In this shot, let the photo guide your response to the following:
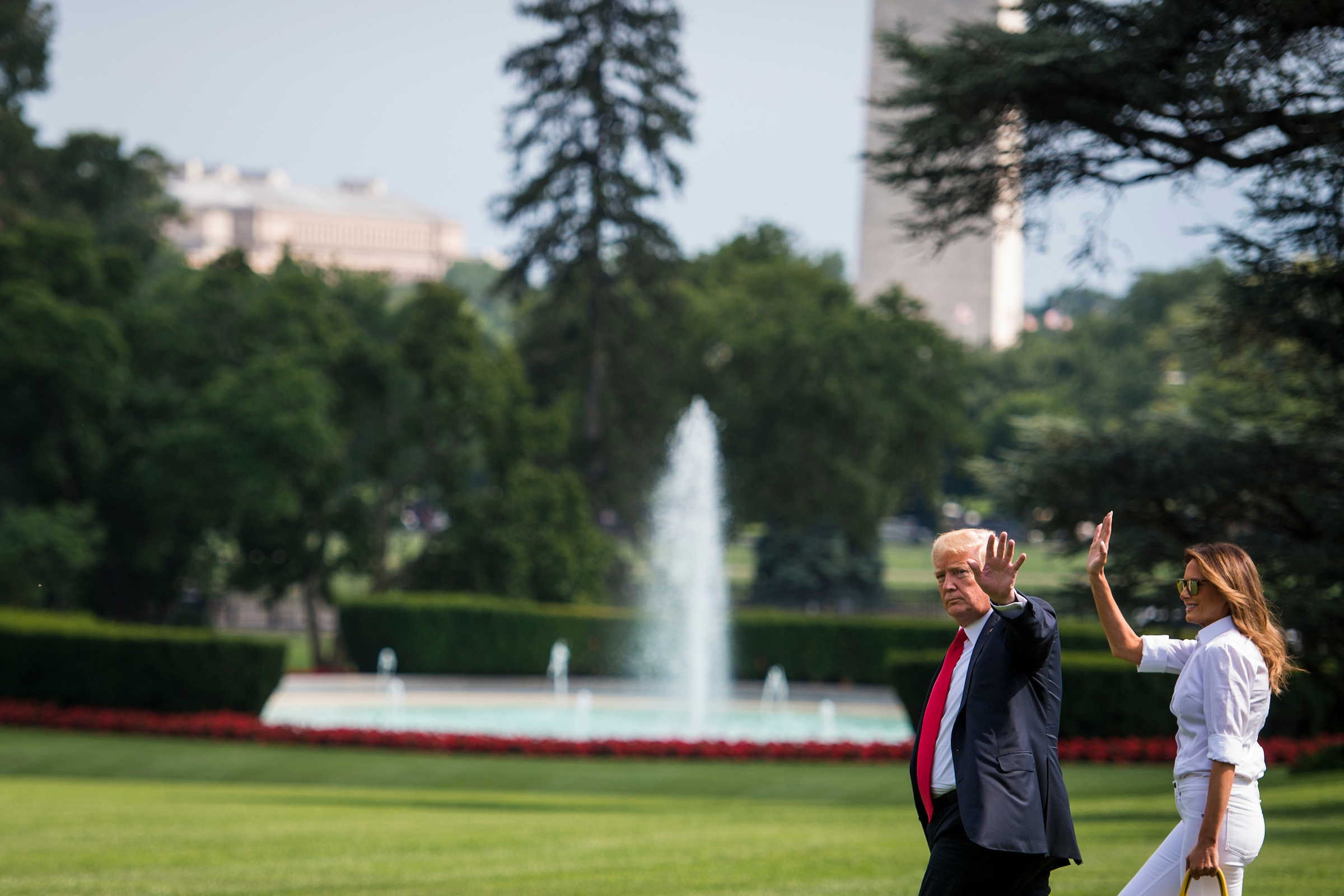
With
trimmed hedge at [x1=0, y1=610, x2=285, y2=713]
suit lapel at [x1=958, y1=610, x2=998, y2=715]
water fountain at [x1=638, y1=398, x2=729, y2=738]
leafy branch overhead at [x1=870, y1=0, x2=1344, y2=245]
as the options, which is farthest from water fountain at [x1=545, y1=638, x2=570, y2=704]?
suit lapel at [x1=958, y1=610, x2=998, y2=715]

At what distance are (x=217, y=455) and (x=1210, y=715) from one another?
73.0ft

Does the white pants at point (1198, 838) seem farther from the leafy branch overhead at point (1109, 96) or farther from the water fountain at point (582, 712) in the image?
the water fountain at point (582, 712)

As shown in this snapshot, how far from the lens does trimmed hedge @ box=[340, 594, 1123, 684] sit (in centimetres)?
2597

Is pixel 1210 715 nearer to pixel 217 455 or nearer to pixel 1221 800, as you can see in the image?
pixel 1221 800

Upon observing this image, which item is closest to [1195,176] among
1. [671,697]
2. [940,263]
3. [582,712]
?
[582,712]

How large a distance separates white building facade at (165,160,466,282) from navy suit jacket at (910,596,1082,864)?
538 feet

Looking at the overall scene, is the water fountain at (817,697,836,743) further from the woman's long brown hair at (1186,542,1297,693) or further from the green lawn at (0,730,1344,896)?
the woman's long brown hair at (1186,542,1297,693)

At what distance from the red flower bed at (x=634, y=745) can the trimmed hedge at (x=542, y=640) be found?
838 centimetres

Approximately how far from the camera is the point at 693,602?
2522 cm

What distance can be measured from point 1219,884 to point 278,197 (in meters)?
183

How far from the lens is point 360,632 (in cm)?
2608

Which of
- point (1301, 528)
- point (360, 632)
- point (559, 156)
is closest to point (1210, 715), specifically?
point (1301, 528)

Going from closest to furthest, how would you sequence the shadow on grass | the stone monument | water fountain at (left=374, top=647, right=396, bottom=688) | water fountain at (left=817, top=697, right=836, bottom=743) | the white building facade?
1. the shadow on grass
2. water fountain at (left=817, top=697, right=836, bottom=743)
3. water fountain at (left=374, top=647, right=396, bottom=688)
4. the stone monument
5. the white building facade

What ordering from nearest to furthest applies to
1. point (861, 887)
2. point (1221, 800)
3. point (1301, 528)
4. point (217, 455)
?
1. point (1221, 800)
2. point (861, 887)
3. point (1301, 528)
4. point (217, 455)
